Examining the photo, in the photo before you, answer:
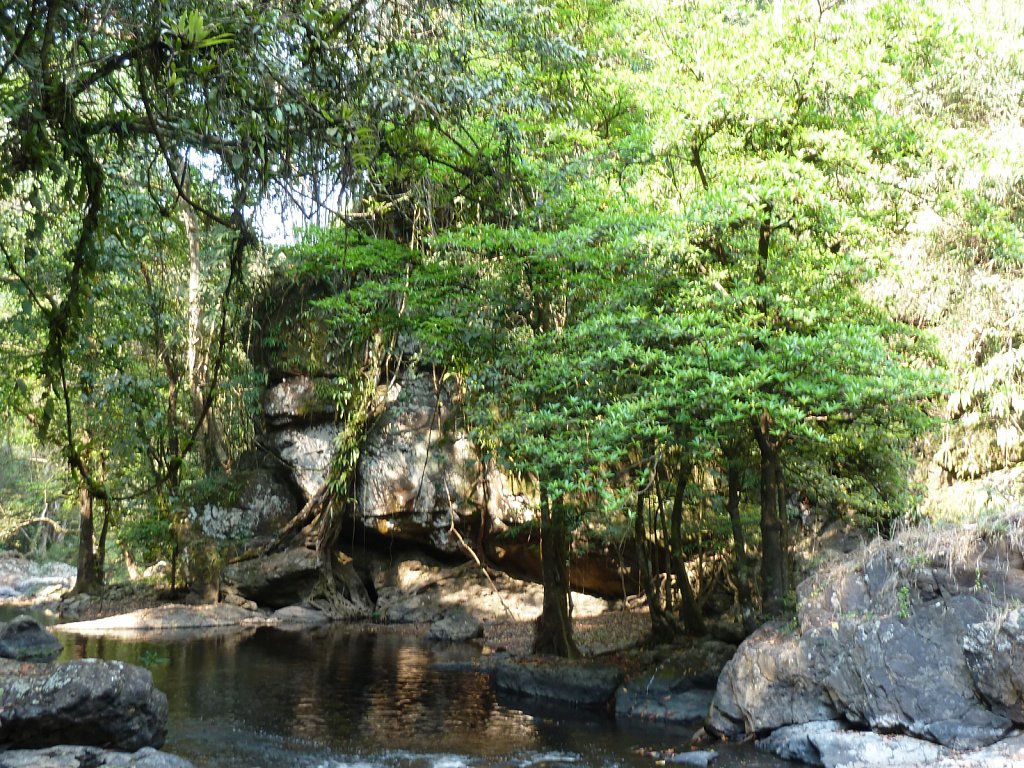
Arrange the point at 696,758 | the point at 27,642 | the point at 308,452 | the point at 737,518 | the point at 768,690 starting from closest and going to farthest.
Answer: the point at 696,758 < the point at 768,690 < the point at 737,518 < the point at 27,642 < the point at 308,452

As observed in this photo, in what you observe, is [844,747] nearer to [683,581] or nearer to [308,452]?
[683,581]

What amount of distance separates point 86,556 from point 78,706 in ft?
54.2

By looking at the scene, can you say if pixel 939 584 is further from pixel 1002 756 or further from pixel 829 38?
pixel 829 38

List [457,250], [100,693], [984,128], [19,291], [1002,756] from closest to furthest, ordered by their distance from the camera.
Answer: [19,291]
[1002,756]
[100,693]
[457,250]
[984,128]

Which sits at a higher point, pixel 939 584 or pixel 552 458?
pixel 552 458

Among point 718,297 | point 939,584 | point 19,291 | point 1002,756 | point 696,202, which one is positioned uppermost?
point 696,202

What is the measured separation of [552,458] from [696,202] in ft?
10.5

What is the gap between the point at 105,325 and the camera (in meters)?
14.1

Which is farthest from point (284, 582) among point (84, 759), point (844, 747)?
point (844, 747)

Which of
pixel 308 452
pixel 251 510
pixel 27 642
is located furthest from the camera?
pixel 251 510

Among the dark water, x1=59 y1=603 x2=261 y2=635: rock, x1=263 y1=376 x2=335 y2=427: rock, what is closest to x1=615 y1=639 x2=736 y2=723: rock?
the dark water

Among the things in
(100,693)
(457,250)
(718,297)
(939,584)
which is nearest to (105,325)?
(457,250)

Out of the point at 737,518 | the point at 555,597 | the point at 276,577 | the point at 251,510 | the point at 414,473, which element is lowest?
the point at 276,577

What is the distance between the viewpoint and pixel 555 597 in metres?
13.6
